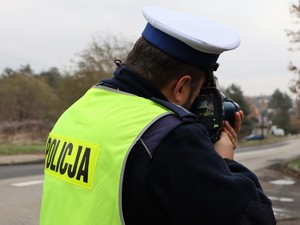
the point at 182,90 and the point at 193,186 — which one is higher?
the point at 182,90

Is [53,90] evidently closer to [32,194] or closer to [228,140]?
[32,194]

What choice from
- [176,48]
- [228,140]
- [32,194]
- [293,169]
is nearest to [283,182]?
[293,169]

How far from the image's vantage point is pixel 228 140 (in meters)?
1.56

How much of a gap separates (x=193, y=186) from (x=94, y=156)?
1.03 feet

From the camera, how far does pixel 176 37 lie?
136cm

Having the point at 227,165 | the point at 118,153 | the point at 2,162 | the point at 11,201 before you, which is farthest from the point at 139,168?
the point at 2,162

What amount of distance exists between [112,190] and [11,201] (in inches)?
310

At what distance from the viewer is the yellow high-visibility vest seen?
1.29 meters

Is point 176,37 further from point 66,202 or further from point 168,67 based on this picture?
point 66,202

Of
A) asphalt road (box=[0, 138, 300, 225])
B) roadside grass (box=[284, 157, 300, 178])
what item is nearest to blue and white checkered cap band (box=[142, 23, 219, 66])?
asphalt road (box=[0, 138, 300, 225])

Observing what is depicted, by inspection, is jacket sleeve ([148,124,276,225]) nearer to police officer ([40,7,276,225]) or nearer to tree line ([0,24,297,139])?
police officer ([40,7,276,225])

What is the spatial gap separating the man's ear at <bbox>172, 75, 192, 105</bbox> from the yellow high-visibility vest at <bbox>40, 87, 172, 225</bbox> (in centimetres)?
12

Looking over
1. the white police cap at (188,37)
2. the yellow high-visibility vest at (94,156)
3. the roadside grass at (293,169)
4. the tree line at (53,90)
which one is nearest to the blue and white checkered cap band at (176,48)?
the white police cap at (188,37)

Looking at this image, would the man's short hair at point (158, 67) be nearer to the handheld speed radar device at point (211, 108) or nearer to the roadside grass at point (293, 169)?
the handheld speed radar device at point (211, 108)
